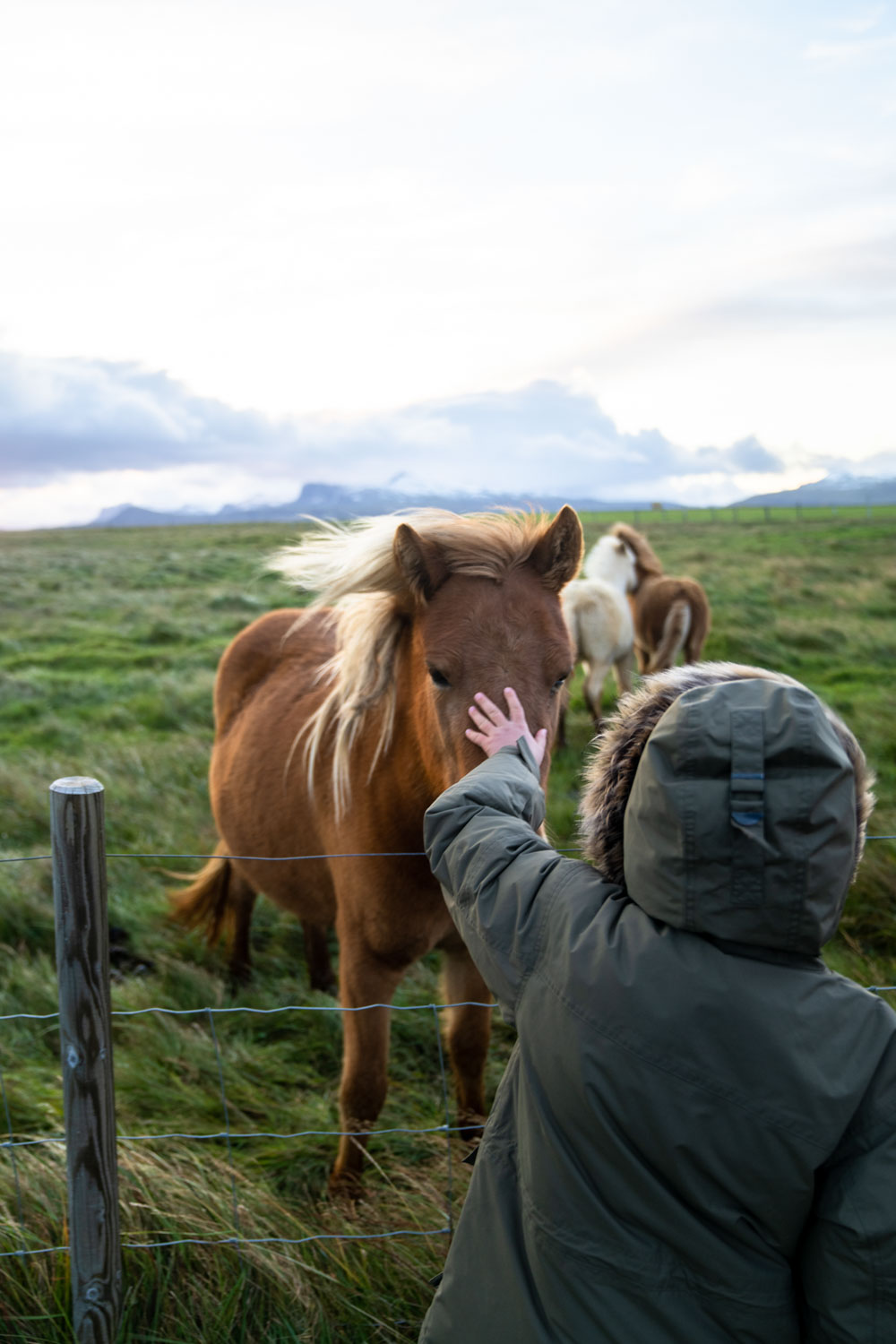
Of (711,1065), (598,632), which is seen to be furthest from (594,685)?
(711,1065)

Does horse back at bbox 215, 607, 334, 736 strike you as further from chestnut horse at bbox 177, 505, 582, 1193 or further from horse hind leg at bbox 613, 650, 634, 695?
horse hind leg at bbox 613, 650, 634, 695

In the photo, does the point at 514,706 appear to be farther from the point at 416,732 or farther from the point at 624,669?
the point at 624,669

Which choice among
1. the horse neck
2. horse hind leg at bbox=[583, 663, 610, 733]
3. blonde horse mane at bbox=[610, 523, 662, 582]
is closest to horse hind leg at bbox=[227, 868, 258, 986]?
the horse neck

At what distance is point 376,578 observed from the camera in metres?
2.67

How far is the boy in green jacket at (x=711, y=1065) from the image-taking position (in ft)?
3.65

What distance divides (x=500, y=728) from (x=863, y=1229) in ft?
4.06

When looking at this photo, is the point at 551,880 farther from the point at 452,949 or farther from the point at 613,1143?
the point at 452,949

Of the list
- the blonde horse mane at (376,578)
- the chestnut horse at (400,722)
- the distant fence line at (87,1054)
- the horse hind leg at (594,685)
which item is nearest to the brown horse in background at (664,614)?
the horse hind leg at (594,685)

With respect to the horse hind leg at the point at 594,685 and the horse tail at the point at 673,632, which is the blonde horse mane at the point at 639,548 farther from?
the horse hind leg at the point at 594,685

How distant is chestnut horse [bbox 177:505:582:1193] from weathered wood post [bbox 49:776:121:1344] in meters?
0.76

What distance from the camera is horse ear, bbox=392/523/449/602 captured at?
247cm

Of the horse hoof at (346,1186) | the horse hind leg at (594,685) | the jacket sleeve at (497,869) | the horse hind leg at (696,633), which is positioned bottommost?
the horse hoof at (346,1186)

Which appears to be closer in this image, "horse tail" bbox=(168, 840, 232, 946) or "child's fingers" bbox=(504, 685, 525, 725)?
"child's fingers" bbox=(504, 685, 525, 725)

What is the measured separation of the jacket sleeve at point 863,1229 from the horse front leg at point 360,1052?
174cm
